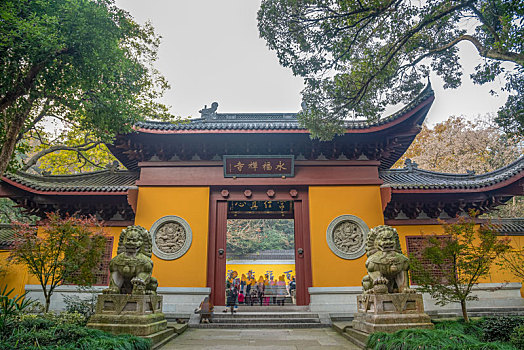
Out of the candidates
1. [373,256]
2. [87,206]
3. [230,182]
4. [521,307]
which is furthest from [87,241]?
[521,307]

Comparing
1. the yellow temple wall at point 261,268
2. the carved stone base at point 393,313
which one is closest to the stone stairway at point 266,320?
the carved stone base at point 393,313

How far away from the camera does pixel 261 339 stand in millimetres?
5645

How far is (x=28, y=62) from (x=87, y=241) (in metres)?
3.59

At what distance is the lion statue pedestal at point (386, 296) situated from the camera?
4.79 m

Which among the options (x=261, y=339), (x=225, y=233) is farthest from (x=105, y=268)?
(x=261, y=339)

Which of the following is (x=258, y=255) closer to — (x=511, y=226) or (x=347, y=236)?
(x=347, y=236)

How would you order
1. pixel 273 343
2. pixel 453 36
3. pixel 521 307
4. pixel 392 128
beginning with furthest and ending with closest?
pixel 392 128 < pixel 521 307 < pixel 453 36 < pixel 273 343

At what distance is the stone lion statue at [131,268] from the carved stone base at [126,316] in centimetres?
14

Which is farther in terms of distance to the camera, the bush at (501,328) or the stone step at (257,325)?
the stone step at (257,325)

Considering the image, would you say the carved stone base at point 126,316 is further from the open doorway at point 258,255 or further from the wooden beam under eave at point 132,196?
the open doorway at point 258,255

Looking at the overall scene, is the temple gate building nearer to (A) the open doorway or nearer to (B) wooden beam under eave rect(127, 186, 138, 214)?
(B) wooden beam under eave rect(127, 186, 138, 214)

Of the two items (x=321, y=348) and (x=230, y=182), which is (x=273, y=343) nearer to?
(x=321, y=348)

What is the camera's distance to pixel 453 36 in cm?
608

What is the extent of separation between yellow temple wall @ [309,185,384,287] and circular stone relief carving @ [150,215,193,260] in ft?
11.5
